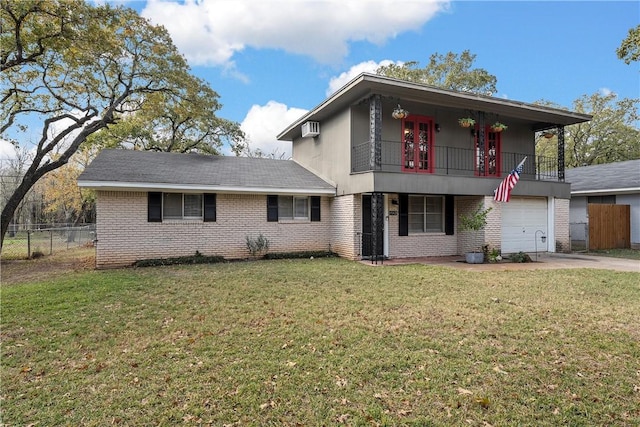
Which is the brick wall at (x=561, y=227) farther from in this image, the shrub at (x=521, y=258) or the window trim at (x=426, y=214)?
the window trim at (x=426, y=214)

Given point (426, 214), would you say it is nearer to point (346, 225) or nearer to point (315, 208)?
point (346, 225)

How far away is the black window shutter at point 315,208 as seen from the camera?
12.5 meters

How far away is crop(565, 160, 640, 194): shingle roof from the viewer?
14.9 meters

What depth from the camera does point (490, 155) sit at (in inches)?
527

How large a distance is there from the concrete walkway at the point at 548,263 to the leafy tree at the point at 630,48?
212 inches

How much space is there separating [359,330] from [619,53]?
23.6 ft

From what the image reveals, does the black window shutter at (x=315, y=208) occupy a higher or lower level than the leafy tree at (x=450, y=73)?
lower

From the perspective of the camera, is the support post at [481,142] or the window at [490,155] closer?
the support post at [481,142]

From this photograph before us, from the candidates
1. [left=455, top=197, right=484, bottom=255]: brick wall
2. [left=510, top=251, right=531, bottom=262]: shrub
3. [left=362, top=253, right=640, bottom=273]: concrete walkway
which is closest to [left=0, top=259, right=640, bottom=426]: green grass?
[left=362, top=253, right=640, bottom=273]: concrete walkway

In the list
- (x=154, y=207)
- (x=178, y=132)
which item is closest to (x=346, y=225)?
(x=154, y=207)

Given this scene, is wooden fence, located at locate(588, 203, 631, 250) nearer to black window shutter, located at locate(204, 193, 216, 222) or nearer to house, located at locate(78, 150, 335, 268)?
house, located at locate(78, 150, 335, 268)

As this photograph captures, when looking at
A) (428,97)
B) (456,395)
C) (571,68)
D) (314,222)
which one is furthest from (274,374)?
(571,68)

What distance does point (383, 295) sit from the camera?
643 centimetres

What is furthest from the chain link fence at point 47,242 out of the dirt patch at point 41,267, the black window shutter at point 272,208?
the black window shutter at point 272,208
